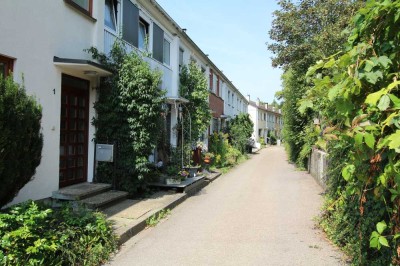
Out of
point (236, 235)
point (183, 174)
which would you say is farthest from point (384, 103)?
point (183, 174)

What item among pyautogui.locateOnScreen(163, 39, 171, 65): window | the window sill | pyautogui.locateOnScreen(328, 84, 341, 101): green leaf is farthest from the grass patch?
pyautogui.locateOnScreen(163, 39, 171, 65): window

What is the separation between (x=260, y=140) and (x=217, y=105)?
112 ft

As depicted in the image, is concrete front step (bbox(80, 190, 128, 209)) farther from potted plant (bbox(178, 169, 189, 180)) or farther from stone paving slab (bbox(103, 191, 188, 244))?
potted plant (bbox(178, 169, 189, 180))

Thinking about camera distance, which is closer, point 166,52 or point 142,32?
point 142,32

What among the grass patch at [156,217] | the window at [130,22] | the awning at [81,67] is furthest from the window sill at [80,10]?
the grass patch at [156,217]

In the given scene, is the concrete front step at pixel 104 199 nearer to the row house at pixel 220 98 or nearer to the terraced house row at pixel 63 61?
the terraced house row at pixel 63 61

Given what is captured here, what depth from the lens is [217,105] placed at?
25828mm

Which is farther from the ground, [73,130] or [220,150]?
[73,130]

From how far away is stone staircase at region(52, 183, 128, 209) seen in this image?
760cm

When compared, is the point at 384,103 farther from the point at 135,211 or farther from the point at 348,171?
the point at 135,211

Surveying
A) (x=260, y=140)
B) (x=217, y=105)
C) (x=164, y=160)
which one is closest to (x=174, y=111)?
(x=164, y=160)

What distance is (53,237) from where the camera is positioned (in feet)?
16.3

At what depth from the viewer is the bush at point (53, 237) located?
455cm

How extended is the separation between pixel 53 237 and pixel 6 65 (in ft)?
10.7
